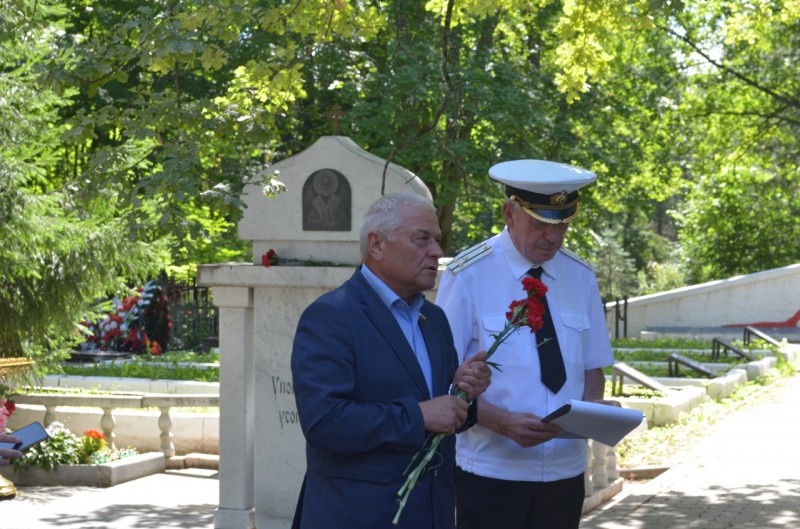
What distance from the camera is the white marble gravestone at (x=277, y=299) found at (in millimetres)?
8234

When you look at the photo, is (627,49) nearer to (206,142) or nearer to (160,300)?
(160,300)

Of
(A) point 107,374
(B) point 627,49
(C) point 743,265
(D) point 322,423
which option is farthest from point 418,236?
(C) point 743,265

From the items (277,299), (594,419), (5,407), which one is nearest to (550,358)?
(594,419)

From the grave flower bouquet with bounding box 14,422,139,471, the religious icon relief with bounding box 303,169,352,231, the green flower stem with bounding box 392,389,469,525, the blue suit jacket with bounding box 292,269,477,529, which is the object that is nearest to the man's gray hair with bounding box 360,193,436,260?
the blue suit jacket with bounding box 292,269,477,529

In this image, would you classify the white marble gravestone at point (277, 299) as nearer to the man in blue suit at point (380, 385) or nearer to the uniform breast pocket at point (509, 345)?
the uniform breast pocket at point (509, 345)

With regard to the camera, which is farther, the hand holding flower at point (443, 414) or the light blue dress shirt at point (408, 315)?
the light blue dress shirt at point (408, 315)

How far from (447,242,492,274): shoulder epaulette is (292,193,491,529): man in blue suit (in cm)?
87

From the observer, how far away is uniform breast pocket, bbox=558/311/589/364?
468cm

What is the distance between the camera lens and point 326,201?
27.2 feet

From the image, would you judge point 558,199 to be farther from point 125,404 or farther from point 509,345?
point 125,404

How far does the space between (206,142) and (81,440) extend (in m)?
3.72

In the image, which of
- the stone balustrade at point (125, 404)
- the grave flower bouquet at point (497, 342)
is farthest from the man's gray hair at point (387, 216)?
the stone balustrade at point (125, 404)

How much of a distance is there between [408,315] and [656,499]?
6028 mm

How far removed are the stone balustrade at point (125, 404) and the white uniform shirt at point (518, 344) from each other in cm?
774
